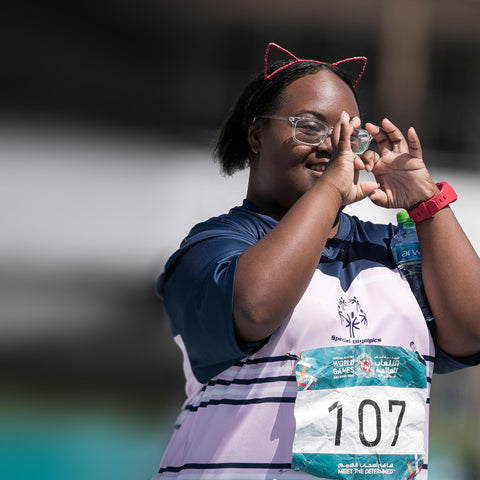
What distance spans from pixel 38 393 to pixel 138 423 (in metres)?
0.63

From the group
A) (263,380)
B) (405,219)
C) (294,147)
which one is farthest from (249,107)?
(263,380)

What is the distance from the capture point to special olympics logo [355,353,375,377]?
1.27m

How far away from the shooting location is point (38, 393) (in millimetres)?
3787

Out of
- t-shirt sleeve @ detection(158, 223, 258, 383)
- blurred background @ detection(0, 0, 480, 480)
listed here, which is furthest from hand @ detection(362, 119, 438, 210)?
blurred background @ detection(0, 0, 480, 480)

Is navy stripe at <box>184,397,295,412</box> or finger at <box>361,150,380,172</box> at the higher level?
finger at <box>361,150,380,172</box>

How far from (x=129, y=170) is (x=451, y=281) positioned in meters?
2.89

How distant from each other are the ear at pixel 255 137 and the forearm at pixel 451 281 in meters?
0.50

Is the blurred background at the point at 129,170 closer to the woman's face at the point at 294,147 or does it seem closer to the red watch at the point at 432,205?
the woman's face at the point at 294,147

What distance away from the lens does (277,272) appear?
116 cm

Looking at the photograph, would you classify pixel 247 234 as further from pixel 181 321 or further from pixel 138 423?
pixel 138 423

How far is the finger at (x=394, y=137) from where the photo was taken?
1.45m

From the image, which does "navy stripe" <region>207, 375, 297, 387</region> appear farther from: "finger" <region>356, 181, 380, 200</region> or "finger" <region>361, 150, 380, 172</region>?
"finger" <region>361, 150, 380, 172</region>

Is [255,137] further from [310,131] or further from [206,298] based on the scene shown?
[206,298]

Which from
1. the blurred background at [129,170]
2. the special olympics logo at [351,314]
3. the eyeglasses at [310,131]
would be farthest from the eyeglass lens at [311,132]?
the blurred background at [129,170]
